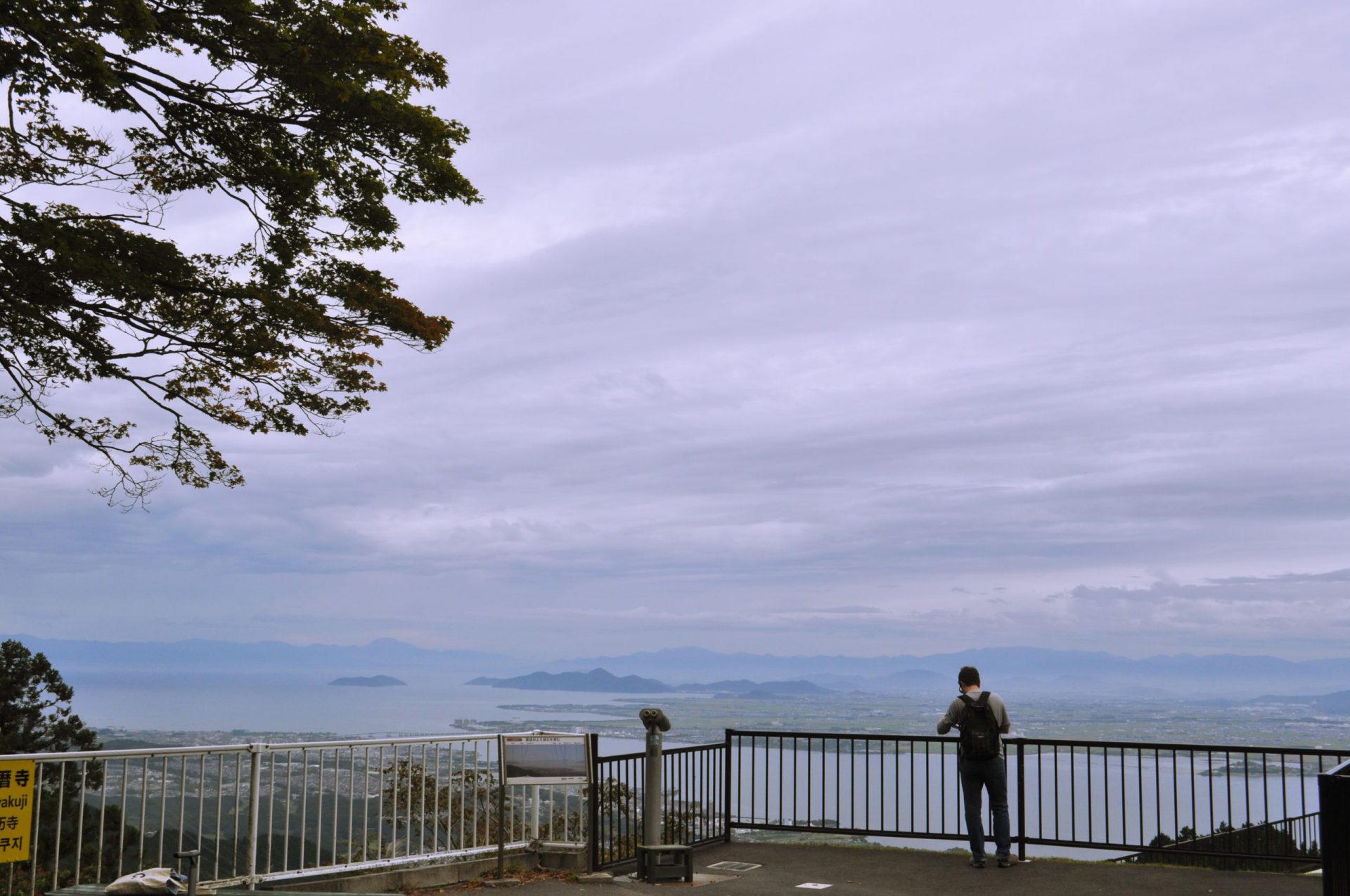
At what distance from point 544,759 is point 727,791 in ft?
9.93

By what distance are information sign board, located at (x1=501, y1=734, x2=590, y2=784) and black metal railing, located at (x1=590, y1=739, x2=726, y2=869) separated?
16cm

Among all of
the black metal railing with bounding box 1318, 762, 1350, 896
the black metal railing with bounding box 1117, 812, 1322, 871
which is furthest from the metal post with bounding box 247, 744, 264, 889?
the black metal railing with bounding box 1117, 812, 1322, 871

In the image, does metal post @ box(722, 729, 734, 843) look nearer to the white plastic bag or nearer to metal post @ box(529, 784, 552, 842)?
metal post @ box(529, 784, 552, 842)

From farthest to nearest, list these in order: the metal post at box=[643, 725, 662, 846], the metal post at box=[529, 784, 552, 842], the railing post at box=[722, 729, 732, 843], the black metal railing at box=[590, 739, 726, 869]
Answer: the railing post at box=[722, 729, 732, 843] → the black metal railing at box=[590, 739, 726, 869] → the metal post at box=[529, 784, 552, 842] → the metal post at box=[643, 725, 662, 846]

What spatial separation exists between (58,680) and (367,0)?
18.1 m

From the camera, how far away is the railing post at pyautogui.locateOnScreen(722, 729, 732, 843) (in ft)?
40.7

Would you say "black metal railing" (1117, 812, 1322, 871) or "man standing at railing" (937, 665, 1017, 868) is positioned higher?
"man standing at railing" (937, 665, 1017, 868)

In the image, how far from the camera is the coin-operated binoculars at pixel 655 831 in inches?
401

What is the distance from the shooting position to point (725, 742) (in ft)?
40.4

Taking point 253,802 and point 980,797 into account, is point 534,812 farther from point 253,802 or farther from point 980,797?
point 980,797

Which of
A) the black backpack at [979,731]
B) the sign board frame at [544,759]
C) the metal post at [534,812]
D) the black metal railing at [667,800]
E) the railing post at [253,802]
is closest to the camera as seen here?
the railing post at [253,802]

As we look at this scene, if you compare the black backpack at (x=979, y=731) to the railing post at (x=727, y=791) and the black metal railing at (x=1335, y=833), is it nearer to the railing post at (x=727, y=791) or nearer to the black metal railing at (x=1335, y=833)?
the railing post at (x=727, y=791)

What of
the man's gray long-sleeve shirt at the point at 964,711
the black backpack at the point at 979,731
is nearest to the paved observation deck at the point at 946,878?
the black backpack at the point at 979,731

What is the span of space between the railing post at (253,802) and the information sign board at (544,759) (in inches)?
78.7
